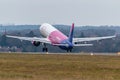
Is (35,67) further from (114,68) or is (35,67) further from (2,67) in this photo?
(114,68)

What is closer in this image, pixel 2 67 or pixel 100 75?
pixel 100 75

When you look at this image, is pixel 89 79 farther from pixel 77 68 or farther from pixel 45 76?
pixel 77 68

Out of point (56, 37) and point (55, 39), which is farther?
point (55, 39)

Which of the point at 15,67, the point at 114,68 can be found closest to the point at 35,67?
the point at 15,67

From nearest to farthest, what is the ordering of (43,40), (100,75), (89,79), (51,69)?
1. (89,79)
2. (100,75)
3. (51,69)
4. (43,40)

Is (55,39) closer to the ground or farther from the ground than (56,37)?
closer to the ground

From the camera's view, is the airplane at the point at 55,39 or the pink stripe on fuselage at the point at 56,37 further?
the pink stripe on fuselage at the point at 56,37

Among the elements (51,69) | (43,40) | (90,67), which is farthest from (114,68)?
(43,40)

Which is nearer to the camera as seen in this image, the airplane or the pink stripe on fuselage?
the airplane

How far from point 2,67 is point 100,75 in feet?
46.2

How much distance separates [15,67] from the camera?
7119cm

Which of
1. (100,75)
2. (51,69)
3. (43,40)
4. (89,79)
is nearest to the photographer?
(89,79)

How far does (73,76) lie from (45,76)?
2.74 m

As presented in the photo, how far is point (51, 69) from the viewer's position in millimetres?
68375
